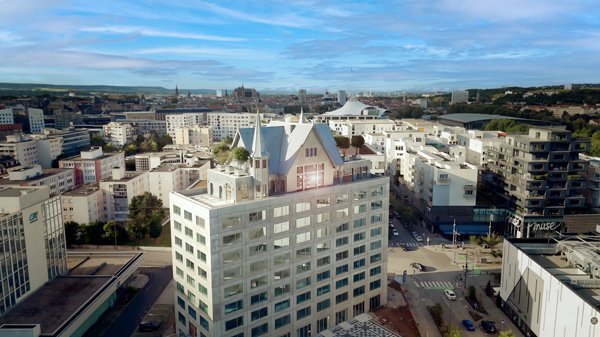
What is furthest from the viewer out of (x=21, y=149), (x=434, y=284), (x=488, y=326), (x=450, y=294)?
(x=21, y=149)

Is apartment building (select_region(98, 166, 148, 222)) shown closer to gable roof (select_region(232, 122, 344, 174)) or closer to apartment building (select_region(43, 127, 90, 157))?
gable roof (select_region(232, 122, 344, 174))

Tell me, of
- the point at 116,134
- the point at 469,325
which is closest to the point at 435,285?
the point at 469,325

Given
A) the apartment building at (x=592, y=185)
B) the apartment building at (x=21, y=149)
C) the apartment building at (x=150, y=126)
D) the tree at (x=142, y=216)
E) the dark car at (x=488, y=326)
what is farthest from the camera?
the apartment building at (x=150, y=126)

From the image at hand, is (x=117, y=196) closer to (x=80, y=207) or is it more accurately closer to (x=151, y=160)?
(x=80, y=207)

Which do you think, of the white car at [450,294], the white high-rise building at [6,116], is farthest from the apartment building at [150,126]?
the white car at [450,294]

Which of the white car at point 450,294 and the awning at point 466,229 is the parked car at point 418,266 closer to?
the white car at point 450,294

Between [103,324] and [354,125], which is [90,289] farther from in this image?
[354,125]

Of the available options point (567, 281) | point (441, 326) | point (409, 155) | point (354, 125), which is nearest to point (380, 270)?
point (441, 326)
